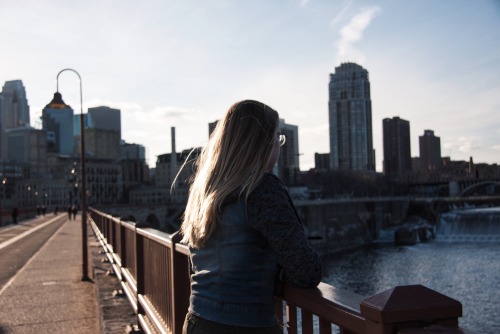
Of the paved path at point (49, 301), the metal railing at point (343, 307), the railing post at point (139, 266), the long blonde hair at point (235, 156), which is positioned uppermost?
the long blonde hair at point (235, 156)

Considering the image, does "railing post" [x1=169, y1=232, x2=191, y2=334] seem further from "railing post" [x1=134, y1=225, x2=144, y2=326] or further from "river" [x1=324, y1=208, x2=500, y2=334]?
"river" [x1=324, y1=208, x2=500, y2=334]

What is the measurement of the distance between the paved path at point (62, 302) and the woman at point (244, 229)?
17.7 ft

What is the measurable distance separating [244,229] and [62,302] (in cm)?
893

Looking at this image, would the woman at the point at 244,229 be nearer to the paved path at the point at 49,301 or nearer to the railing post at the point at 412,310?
the railing post at the point at 412,310

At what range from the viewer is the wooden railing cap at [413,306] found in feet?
5.72

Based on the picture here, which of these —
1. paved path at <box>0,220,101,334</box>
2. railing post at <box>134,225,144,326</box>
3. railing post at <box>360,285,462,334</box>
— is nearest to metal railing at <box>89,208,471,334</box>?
railing post at <box>360,285,462,334</box>

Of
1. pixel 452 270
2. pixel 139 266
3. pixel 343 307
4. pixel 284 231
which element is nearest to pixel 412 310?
pixel 343 307

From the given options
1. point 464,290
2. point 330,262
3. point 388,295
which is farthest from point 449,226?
point 388,295

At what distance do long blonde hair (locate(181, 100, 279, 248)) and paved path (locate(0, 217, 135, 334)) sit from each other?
5.50 meters

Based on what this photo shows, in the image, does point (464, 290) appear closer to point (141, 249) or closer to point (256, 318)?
point (141, 249)

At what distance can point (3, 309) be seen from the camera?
32.2 feet

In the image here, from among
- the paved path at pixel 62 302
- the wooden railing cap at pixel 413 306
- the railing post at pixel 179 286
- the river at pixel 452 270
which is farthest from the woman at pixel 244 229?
the river at pixel 452 270

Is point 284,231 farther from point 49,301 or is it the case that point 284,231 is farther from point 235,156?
point 49,301

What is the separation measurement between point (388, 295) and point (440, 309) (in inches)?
6.4
